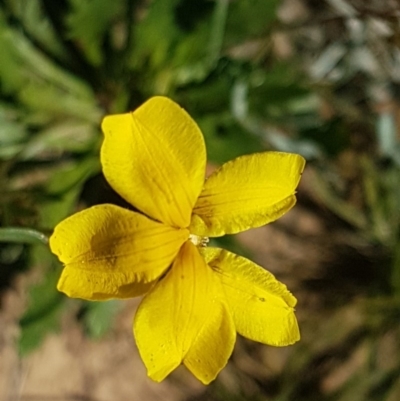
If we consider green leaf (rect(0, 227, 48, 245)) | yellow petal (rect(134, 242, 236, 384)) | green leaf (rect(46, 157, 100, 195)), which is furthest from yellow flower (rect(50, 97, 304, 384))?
green leaf (rect(46, 157, 100, 195))

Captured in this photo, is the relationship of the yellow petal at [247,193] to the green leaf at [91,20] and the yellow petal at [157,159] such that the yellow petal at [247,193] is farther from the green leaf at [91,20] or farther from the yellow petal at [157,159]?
the green leaf at [91,20]

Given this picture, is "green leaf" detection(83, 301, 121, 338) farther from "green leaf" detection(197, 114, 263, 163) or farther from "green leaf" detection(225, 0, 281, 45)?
"green leaf" detection(225, 0, 281, 45)

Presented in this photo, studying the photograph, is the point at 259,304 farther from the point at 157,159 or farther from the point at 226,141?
the point at 226,141

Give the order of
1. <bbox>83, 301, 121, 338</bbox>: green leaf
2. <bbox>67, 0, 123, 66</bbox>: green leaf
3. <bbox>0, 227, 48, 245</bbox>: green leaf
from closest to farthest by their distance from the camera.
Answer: <bbox>0, 227, 48, 245</bbox>: green leaf
<bbox>67, 0, 123, 66</bbox>: green leaf
<bbox>83, 301, 121, 338</bbox>: green leaf

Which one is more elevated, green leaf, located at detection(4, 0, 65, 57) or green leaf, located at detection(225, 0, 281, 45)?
green leaf, located at detection(225, 0, 281, 45)

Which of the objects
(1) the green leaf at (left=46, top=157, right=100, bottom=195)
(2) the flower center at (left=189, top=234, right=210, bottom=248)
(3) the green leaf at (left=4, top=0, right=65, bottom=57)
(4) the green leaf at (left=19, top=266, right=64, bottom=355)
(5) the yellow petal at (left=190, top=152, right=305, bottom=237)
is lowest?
(4) the green leaf at (left=19, top=266, right=64, bottom=355)

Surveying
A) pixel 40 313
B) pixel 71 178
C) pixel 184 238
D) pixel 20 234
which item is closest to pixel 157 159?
pixel 184 238
